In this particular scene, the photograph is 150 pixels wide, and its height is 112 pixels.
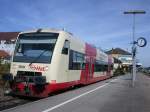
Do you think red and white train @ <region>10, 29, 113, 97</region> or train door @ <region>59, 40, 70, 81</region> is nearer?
red and white train @ <region>10, 29, 113, 97</region>

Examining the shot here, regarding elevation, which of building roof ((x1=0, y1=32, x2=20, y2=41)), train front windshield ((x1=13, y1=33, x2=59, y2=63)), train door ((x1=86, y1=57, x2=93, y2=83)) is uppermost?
building roof ((x1=0, y1=32, x2=20, y2=41))

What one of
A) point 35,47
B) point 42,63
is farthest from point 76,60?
point 42,63

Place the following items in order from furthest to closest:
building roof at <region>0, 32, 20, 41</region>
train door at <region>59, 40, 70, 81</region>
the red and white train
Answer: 1. building roof at <region>0, 32, 20, 41</region>
2. train door at <region>59, 40, 70, 81</region>
3. the red and white train

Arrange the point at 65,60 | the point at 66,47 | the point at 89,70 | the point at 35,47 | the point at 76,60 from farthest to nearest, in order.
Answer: the point at 89,70
the point at 76,60
the point at 66,47
the point at 65,60
the point at 35,47

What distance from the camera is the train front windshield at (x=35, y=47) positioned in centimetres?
1705

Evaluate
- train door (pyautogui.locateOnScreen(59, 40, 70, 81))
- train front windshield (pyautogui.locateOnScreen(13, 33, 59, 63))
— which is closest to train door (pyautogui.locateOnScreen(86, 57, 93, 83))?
train door (pyautogui.locateOnScreen(59, 40, 70, 81))

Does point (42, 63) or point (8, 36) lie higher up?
point (8, 36)

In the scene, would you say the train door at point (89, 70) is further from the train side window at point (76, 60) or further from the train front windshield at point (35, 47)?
the train front windshield at point (35, 47)

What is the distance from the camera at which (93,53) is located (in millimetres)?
30094

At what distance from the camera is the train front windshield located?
17.0 meters

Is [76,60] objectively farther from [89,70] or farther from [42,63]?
[89,70]

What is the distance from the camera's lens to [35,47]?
691 inches

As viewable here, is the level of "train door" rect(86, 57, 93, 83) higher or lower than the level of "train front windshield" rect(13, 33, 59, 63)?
lower

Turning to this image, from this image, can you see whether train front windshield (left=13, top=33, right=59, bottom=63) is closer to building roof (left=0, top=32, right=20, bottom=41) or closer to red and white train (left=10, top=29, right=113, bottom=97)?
red and white train (left=10, top=29, right=113, bottom=97)
